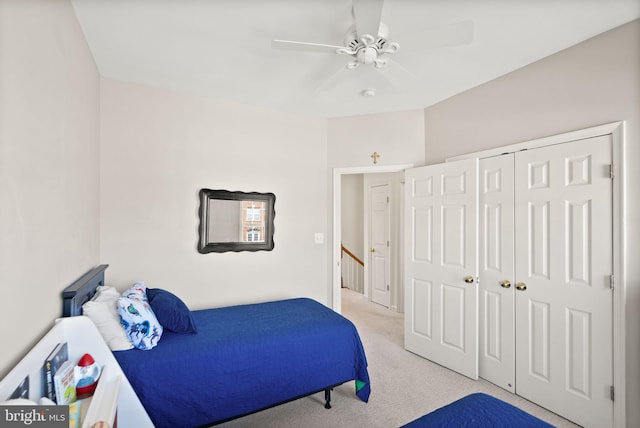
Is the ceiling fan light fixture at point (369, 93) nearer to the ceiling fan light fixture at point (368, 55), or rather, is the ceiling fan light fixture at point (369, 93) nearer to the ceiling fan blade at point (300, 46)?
the ceiling fan light fixture at point (368, 55)

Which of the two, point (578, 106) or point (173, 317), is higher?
point (578, 106)

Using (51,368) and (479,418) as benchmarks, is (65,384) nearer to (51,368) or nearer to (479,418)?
(51,368)

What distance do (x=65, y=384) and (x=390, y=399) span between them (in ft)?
7.34

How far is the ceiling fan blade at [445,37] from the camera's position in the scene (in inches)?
64.9

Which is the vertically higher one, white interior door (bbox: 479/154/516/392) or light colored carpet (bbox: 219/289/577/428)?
white interior door (bbox: 479/154/516/392)

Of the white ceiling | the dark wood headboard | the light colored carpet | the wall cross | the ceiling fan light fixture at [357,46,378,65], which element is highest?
the white ceiling

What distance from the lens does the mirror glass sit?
10.4 ft

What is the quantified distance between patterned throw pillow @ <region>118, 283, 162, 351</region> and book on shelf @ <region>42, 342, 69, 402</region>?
19.0 inches

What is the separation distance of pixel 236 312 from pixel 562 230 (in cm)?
274

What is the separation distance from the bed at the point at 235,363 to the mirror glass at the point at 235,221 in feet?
2.72

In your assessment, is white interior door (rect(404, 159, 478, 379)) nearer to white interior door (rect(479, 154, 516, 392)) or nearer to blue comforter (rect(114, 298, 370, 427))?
white interior door (rect(479, 154, 516, 392))

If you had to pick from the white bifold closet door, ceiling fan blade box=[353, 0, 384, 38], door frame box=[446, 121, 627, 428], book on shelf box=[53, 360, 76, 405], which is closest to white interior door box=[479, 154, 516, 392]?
the white bifold closet door

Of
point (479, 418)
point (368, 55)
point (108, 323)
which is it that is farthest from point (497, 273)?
point (108, 323)

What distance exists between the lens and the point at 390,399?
2547 mm
